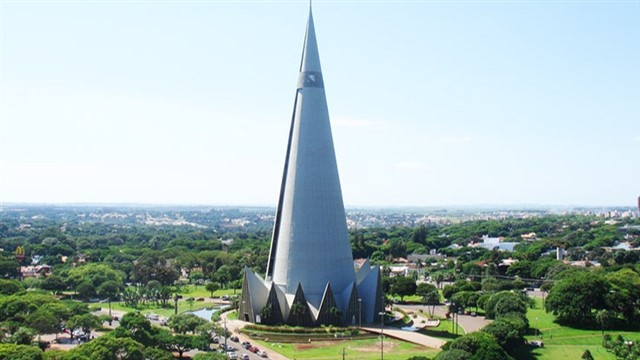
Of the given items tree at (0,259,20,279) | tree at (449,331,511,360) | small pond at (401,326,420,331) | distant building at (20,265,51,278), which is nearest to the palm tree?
small pond at (401,326,420,331)

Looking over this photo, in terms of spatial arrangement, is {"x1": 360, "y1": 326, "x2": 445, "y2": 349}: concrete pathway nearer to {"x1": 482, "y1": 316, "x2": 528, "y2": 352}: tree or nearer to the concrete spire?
{"x1": 482, "y1": 316, "x2": 528, "y2": 352}: tree

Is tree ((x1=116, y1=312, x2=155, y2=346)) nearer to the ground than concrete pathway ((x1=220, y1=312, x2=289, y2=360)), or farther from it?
farther from it

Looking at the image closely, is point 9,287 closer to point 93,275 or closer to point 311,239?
point 93,275

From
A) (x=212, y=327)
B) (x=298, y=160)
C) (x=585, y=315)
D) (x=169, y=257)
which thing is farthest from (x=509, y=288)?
(x=169, y=257)

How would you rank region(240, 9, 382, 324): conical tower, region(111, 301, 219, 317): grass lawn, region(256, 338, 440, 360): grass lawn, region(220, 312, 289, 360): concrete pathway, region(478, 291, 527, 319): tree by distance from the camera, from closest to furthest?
region(256, 338, 440, 360): grass lawn
region(220, 312, 289, 360): concrete pathway
region(240, 9, 382, 324): conical tower
region(478, 291, 527, 319): tree
region(111, 301, 219, 317): grass lawn

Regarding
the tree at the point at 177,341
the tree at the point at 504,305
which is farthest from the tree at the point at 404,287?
the tree at the point at 177,341

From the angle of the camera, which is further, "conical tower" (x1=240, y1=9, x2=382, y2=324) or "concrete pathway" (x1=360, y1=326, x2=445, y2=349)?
"conical tower" (x1=240, y1=9, x2=382, y2=324)
